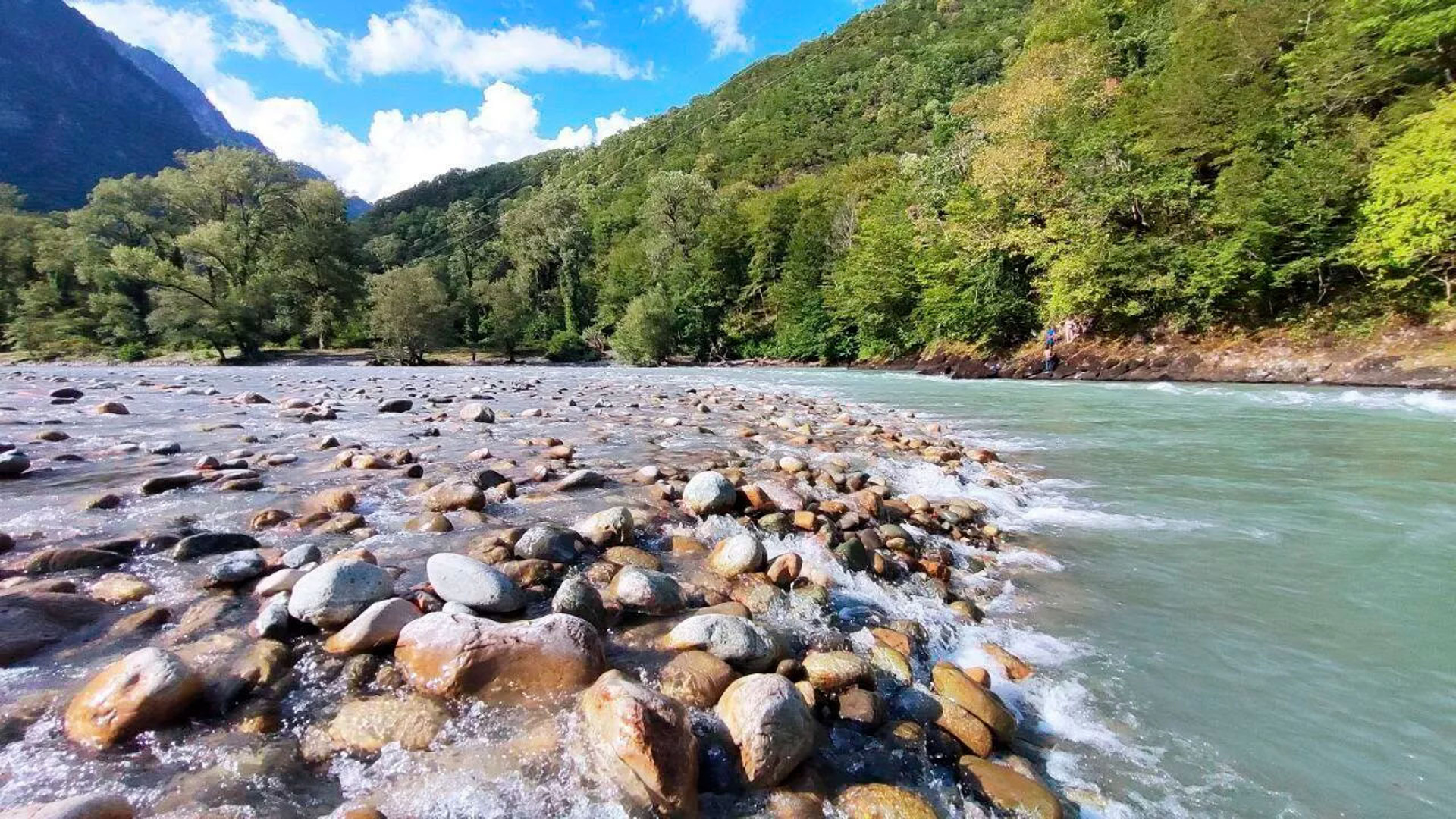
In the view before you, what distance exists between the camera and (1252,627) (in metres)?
3.59

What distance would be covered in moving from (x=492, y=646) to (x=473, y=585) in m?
0.65

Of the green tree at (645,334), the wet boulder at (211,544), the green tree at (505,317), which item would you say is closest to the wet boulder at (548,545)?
the wet boulder at (211,544)

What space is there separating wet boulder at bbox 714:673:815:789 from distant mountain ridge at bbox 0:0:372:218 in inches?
6553

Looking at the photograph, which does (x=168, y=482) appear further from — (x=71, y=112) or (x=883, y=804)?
(x=71, y=112)

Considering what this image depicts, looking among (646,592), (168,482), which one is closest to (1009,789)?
(646,592)

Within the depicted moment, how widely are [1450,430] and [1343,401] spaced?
4261 millimetres

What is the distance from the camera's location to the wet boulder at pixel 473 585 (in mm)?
2980

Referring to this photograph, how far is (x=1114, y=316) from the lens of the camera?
83.1 feet

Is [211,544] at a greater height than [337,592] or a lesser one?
lesser

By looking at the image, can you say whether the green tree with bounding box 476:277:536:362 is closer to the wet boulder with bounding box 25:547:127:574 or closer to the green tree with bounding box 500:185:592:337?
the green tree with bounding box 500:185:592:337

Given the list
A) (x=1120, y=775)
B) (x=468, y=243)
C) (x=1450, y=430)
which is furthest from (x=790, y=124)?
(x=1120, y=775)

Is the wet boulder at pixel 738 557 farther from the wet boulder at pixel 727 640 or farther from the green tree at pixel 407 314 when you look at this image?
the green tree at pixel 407 314

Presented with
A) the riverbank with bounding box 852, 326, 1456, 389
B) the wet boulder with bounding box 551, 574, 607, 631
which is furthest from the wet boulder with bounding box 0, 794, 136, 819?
the riverbank with bounding box 852, 326, 1456, 389

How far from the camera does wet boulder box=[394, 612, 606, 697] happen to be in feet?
7.82
